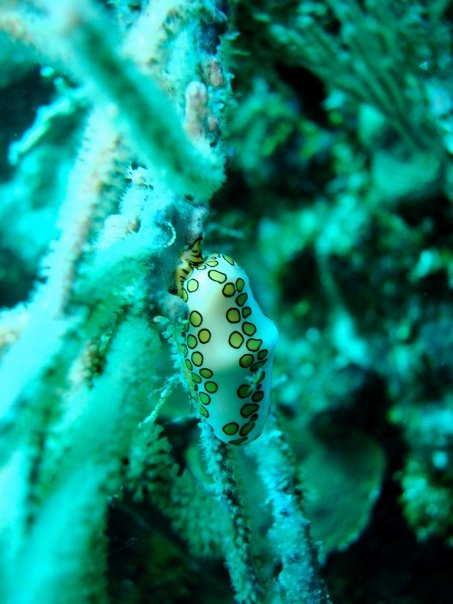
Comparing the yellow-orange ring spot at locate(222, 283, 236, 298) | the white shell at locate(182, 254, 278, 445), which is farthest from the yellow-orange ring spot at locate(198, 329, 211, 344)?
the yellow-orange ring spot at locate(222, 283, 236, 298)

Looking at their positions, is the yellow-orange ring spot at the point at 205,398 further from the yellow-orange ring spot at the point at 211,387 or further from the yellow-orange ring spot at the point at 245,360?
the yellow-orange ring spot at the point at 245,360

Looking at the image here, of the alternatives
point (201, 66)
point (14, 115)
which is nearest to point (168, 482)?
point (201, 66)

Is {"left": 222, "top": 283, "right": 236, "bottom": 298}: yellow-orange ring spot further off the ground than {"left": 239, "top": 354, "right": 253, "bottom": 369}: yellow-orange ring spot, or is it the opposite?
{"left": 222, "top": 283, "right": 236, "bottom": 298}: yellow-orange ring spot

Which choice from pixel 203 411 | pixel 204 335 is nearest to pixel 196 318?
pixel 204 335

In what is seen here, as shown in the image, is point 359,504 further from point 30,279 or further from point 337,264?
point 30,279

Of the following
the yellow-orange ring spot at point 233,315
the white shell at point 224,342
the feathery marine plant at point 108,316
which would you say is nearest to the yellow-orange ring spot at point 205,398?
the white shell at point 224,342

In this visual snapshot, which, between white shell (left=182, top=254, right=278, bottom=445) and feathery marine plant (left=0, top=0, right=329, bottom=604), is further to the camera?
white shell (left=182, top=254, right=278, bottom=445)

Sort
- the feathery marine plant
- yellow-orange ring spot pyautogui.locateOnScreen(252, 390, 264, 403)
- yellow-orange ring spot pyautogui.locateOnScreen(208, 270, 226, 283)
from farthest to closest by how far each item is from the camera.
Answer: yellow-orange ring spot pyautogui.locateOnScreen(252, 390, 264, 403), yellow-orange ring spot pyautogui.locateOnScreen(208, 270, 226, 283), the feathery marine plant

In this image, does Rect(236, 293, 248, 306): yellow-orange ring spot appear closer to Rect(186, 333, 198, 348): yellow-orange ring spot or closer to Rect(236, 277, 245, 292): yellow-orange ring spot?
Rect(236, 277, 245, 292): yellow-orange ring spot
